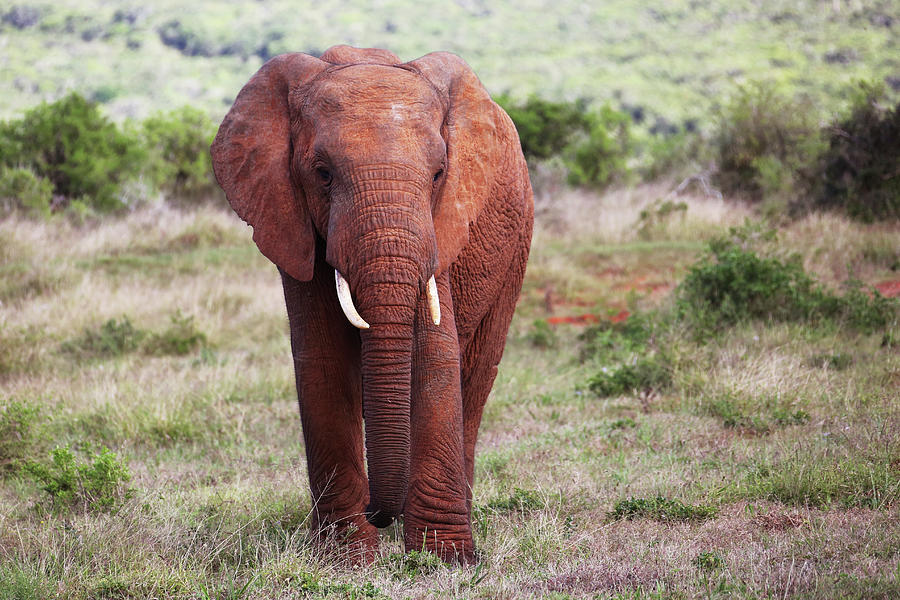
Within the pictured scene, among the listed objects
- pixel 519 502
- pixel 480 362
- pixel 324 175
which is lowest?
pixel 519 502

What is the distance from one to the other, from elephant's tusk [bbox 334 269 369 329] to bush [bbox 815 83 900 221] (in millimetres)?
11194

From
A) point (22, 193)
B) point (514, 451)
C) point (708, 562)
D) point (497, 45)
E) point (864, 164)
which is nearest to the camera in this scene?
point (708, 562)

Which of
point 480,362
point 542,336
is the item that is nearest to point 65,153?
point 542,336

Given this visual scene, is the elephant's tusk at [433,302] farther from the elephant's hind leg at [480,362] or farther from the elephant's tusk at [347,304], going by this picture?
the elephant's hind leg at [480,362]

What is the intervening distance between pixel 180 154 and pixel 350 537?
57.7ft

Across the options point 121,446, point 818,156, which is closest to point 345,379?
point 121,446

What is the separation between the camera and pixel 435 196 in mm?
4445

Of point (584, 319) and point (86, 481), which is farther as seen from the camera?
point (584, 319)

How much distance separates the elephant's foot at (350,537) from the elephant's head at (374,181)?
52 centimetres

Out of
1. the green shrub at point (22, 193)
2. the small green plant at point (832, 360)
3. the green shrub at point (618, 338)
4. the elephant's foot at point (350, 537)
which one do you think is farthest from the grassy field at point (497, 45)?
the elephant's foot at point (350, 537)

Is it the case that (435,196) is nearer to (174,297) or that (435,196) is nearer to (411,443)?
(411,443)

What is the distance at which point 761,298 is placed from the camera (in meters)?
9.40

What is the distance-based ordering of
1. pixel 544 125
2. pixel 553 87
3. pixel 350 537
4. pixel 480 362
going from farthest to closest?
1. pixel 553 87
2. pixel 544 125
3. pixel 480 362
4. pixel 350 537

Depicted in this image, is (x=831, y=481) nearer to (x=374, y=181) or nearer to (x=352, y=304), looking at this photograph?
(x=352, y=304)
